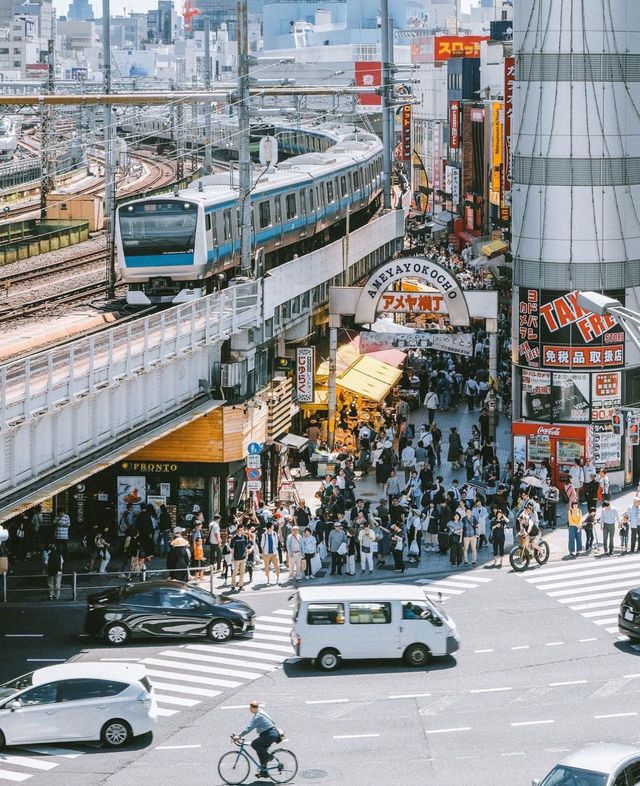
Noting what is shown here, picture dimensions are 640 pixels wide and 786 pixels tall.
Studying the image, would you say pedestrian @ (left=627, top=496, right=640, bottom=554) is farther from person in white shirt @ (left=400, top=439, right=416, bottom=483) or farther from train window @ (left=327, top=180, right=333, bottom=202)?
train window @ (left=327, top=180, right=333, bottom=202)

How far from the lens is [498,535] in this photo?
38562mm


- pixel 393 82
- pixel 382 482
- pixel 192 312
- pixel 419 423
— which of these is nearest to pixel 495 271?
pixel 393 82

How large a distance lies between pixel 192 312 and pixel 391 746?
15996 mm

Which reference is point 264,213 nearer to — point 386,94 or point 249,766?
point 386,94

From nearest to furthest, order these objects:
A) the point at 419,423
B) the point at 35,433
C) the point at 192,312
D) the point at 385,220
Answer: the point at 35,433
the point at 192,312
the point at 419,423
the point at 385,220

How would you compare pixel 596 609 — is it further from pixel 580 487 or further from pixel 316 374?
pixel 316 374

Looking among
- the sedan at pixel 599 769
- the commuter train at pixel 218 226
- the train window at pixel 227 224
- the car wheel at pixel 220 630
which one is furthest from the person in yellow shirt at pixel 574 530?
the sedan at pixel 599 769

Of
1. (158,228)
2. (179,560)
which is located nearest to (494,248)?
(158,228)

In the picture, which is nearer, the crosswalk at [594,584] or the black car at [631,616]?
the black car at [631,616]

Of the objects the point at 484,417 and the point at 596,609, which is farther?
the point at 484,417

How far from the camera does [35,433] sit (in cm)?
3014

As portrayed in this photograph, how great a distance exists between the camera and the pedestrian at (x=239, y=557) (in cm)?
3539

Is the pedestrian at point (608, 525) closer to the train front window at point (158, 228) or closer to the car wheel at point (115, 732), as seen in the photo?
the train front window at point (158, 228)

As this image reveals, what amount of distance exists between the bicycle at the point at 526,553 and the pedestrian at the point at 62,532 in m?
11.0
